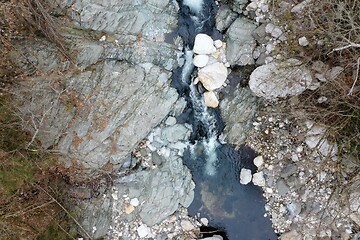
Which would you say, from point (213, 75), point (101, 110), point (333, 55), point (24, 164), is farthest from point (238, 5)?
point (24, 164)

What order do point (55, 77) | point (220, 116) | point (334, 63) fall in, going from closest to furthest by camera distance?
point (334, 63) → point (55, 77) → point (220, 116)

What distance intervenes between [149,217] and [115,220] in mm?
615

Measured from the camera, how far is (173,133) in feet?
24.3

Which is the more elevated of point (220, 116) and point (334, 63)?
point (334, 63)

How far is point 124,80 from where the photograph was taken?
711 cm

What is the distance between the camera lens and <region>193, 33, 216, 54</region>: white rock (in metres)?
7.33

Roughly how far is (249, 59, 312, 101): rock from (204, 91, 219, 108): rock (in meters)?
0.68

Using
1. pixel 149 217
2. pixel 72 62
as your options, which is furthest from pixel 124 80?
pixel 149 217

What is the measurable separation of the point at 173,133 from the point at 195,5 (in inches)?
92.0

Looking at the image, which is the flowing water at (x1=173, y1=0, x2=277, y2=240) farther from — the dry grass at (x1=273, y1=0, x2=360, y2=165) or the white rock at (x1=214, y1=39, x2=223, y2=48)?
the dry grass at (x1=273, y1=0, x2=360, y2=165)

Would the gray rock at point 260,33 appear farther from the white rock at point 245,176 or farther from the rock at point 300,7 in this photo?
the white rock at point 245,176

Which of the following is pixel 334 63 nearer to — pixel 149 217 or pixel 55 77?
pixel 149 217

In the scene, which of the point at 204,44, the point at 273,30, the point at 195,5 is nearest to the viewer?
the point at 273,30

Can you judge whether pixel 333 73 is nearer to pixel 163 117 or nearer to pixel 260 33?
pixel 260 33
